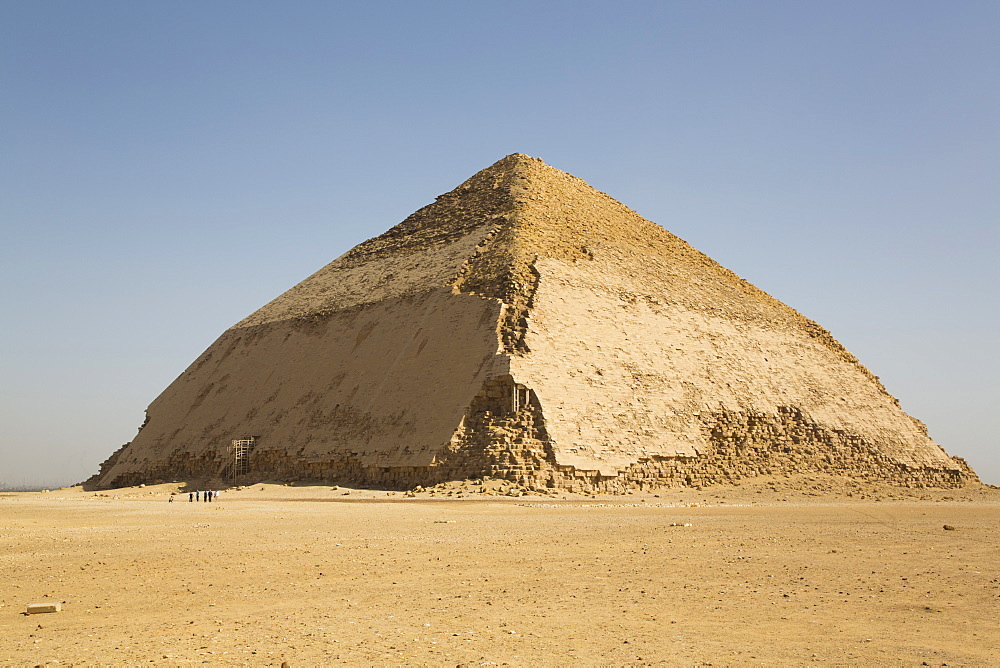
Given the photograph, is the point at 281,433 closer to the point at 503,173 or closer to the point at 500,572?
the point at 503,173

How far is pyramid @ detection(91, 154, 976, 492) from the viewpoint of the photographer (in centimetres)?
2534

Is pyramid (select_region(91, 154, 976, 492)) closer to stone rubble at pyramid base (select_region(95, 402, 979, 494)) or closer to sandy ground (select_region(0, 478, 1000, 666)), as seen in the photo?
stone rubble at pyramid base (select_region(95, 402, 979, 494))

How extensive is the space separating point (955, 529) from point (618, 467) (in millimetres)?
10982

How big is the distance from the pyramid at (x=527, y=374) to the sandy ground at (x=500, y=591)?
8595 mm

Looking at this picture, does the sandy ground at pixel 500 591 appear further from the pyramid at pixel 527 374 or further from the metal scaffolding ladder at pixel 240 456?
the metal scaffolding ladder at pixel 240 456

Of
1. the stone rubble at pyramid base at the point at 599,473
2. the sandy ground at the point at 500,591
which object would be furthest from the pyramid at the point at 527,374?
the sandy ground at the point at 500,591

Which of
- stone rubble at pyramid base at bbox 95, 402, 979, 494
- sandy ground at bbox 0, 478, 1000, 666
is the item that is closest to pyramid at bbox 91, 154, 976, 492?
stone rubble at pyramid base at bbox 95, 402, 979, 494

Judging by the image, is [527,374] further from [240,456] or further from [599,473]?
[240,456]

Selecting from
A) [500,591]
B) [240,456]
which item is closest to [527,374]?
[240,456]

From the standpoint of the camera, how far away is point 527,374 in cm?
2525

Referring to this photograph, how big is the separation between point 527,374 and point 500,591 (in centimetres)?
1688

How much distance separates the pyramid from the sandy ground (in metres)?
8.60

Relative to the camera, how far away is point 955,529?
14.9m

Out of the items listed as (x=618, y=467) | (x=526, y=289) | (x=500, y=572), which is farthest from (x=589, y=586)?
(x=526, y=289)
